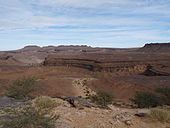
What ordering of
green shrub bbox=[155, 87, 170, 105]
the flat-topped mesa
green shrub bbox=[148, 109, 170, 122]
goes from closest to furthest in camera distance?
green shrub bbox=[148, 109, 170, 122], green shrub bbox=[155, 87, 170, 105], the flat-topped mesa

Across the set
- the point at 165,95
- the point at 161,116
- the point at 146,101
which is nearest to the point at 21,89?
the point at 146,101

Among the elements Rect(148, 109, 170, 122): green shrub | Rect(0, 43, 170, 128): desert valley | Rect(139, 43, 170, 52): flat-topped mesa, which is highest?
Rect(139, 43, 170, 52): flat-topped mesa

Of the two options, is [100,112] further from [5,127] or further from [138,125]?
[5,127]

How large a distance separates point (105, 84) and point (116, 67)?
20134mm

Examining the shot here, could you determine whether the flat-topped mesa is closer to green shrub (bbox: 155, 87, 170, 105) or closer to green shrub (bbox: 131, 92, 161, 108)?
green shrub (bbox: 155, 87, 170, 105)

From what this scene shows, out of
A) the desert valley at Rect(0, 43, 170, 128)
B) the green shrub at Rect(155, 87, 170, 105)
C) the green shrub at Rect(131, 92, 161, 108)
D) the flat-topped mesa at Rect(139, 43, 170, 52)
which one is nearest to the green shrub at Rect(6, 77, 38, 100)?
the desert valley at Rect(0, 43, 170, 128)

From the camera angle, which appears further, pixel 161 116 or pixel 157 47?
pixel 157 47

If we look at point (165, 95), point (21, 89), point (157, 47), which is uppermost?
point (157, 47)

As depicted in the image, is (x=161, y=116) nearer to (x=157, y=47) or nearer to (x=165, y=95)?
(x=165, y=95)

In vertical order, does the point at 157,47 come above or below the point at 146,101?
above

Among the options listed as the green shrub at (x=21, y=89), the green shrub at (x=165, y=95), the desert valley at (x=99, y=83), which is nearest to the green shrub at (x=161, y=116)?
the desert valley at (x=99, y=83)

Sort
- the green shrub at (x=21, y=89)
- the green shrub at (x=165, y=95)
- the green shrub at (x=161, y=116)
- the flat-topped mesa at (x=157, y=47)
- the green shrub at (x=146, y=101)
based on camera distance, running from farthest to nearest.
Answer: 1. the flat-topped mesa at (x=157, y=47)
2. the green shrub at (x=165, y=95)
3. the green shrub at (x=146, y=101)
4. the green shrub at (x=21, y=89)
5. the green shrub at (x=161, y=116)

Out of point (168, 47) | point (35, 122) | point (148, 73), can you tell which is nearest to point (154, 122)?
point (35, 122)

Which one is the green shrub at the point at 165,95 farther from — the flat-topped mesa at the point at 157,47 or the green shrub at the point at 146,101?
the flat-topped mesa at the point at 157,47
